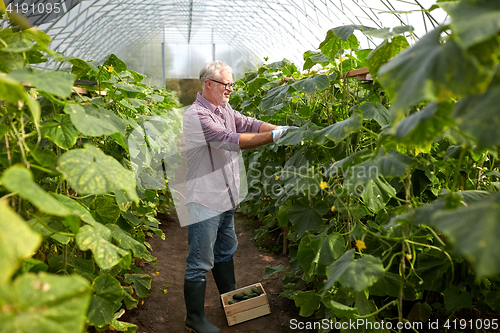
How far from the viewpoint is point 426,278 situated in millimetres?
1714

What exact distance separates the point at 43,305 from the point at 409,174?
1.24 meters

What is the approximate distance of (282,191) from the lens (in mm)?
3125

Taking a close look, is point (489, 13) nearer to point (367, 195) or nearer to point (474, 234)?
point (474, 234)

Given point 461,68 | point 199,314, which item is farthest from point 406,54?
point 199,314

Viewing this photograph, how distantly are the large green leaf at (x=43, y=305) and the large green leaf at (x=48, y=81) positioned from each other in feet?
1.48

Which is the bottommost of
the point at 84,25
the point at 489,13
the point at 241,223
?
the point at 241,223

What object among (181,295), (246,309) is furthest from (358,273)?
(181,295)

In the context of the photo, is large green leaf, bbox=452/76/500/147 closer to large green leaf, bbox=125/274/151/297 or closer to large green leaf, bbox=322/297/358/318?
large green leaf, bbox=322/297/358/318

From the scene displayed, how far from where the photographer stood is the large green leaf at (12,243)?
1.92 feet

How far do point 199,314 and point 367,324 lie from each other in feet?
4.90

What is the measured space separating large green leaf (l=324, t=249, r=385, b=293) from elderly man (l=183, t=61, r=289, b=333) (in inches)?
52.0

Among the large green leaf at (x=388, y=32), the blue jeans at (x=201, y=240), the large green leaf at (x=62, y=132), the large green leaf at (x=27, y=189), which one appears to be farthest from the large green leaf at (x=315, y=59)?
the large green leaf at (x=27, y=189)

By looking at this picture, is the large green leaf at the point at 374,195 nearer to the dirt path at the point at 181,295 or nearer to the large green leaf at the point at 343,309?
the large green leaf at the point at 343,309

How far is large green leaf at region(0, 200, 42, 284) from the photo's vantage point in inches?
23.0
